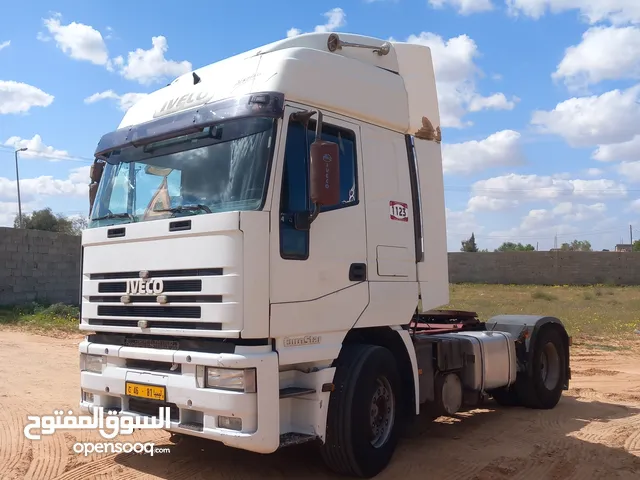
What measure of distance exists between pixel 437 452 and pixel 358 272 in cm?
218

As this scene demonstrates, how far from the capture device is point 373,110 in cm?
656

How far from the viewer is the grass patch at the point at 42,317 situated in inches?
680

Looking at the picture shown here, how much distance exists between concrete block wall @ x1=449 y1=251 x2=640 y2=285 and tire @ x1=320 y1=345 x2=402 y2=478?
3604cm

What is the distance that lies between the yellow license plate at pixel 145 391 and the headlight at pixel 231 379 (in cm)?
50

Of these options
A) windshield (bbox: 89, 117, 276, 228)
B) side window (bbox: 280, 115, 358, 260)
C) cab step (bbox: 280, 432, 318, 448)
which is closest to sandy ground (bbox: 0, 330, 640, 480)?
cab step (bbox: 280, 432, 318, 448)

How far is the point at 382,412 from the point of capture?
629 centimetres

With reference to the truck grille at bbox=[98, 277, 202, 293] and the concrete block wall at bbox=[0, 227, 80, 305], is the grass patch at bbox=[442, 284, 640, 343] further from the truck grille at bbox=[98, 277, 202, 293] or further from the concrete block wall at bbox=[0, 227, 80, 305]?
the truck grille at bbox=[98, 277, 202, 293]

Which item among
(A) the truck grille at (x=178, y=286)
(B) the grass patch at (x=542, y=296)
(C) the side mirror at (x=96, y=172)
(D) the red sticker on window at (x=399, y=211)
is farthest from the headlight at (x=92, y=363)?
(B) the grass patch at (x=542, y=296)

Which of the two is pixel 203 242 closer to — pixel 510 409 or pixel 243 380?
pixel 243 380

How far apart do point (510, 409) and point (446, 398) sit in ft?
7.26

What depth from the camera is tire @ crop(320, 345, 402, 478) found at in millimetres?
5684

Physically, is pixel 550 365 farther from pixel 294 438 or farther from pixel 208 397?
pixel 208 397

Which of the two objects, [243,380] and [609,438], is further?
[609,438]

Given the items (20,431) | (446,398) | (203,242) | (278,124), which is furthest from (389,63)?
(20,431)
